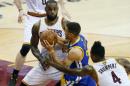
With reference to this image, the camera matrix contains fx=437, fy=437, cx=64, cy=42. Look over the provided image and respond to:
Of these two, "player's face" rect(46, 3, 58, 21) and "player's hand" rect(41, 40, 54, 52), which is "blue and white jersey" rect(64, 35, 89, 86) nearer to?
"player's hand" rect(41, 40, 54, 52)

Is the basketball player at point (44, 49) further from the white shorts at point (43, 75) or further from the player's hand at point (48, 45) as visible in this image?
the player's hand at point (48, 45)

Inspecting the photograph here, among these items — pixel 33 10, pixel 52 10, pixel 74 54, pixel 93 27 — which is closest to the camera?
pixel 74 54

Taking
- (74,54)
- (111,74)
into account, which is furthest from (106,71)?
(74,54)

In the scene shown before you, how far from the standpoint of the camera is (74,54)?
5.98 meters

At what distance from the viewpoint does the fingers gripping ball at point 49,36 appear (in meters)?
6.41

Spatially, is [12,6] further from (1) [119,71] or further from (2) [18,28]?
(1) [119,71]

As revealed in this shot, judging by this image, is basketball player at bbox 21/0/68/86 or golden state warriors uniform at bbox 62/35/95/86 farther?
basketball player at bbox 21/0/68/86

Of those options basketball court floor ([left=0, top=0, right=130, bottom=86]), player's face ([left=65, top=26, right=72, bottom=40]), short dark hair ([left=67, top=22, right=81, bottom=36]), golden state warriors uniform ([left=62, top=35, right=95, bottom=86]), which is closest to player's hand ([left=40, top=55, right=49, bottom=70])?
golden state warriors uniform ([left=62, top=35, right=95, bottom=86])

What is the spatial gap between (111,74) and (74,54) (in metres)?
0.69

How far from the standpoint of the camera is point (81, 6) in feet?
54.6

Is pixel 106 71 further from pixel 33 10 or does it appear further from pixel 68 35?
pixel 33 10

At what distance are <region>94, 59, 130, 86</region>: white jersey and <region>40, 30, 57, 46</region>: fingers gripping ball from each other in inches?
41.6

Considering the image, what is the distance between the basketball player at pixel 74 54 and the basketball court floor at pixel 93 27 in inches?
80.8

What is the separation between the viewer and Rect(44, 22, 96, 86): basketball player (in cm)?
602
